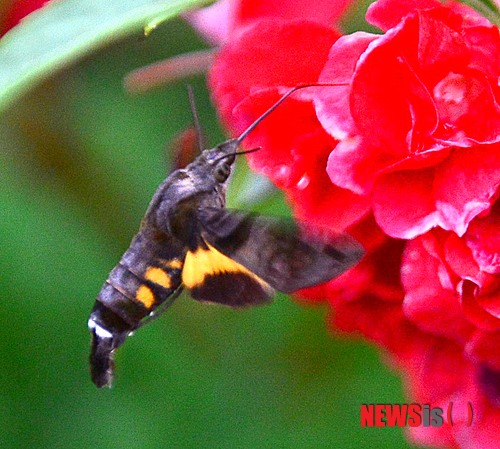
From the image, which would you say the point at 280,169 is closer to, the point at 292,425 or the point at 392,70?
the point at 392,70

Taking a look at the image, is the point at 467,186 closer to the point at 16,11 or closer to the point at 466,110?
the point at 466,110

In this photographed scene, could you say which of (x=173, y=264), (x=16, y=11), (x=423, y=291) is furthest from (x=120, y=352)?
(x=423, y=291)

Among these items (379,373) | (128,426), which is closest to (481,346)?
(379,373)

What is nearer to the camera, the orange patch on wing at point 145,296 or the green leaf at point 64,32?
the green leaf at point 64,32

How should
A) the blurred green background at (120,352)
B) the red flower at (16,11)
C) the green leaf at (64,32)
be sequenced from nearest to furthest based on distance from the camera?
the green leaf at (64,32), the red flower at (16,11), the blurred green background at (120,352)

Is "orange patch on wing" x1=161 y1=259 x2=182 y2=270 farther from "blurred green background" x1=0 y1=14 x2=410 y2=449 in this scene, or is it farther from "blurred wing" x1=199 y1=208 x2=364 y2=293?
"blurred green background" x1=0 y1=14 x2=410 y2=449

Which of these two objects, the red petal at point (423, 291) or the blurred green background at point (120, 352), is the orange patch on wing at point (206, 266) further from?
the blurred green background at point (120, 352)

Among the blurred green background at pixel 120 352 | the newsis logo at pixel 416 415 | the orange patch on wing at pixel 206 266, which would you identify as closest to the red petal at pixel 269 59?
the orange patch on wing at pixel 206 266
